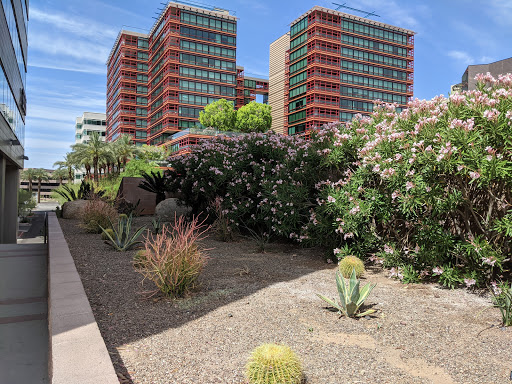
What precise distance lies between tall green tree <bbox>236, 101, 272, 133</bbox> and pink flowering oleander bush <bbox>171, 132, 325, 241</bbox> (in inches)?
1908

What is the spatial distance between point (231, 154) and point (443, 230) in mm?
6541

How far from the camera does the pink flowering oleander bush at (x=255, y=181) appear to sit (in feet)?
26.8

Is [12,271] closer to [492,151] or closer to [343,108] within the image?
[492,151]

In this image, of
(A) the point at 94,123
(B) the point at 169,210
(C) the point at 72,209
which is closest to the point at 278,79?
(A) the point at 94,123

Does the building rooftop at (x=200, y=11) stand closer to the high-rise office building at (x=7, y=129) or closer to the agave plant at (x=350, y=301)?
the high-rise office building at (x=7, y=129)

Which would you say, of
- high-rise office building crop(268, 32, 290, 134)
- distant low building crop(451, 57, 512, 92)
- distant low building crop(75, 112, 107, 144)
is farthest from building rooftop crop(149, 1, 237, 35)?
distant low building crop(451, 57, 512, 92)

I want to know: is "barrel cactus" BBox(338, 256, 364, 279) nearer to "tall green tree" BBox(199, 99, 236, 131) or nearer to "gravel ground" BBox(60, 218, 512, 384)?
"gravel ground" BBox(60, 218, 512, 384)

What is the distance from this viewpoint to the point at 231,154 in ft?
37.1

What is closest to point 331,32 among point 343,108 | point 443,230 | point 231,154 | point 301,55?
point 301,55

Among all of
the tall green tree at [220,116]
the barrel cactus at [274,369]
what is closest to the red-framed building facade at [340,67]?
the tall green tree at [220,116]

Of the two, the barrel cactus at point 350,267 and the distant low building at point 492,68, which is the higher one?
the distant low building at point 492,68

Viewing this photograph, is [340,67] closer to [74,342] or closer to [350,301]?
[350,301]

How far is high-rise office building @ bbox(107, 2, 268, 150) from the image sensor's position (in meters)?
74.6

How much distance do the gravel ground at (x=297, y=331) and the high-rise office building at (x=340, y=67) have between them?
230 feet
